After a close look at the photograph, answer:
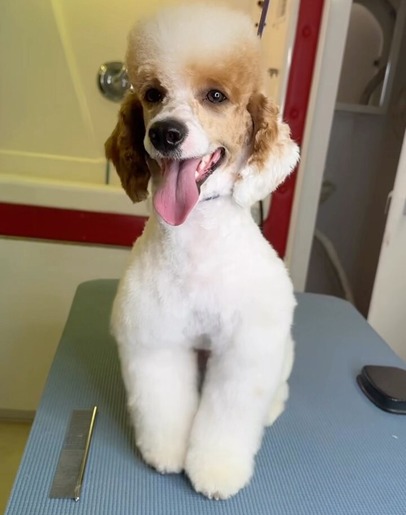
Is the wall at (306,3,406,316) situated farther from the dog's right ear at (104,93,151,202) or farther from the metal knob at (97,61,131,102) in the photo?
the dog's right ear at (104,93,151,202)

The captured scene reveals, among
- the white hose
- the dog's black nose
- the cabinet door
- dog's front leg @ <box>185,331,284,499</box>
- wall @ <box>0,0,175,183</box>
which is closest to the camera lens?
the dog's black nose

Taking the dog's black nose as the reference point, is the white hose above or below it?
below

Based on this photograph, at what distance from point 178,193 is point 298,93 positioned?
716mm

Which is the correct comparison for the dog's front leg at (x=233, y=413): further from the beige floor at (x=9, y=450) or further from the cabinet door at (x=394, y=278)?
the beige floor at (x=9, y=450)

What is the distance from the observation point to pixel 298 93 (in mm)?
1151

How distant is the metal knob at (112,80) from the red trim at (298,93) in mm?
494

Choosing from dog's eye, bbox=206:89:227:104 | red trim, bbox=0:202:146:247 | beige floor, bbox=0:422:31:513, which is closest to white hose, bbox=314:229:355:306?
red trim, bbox=0:202:146:247

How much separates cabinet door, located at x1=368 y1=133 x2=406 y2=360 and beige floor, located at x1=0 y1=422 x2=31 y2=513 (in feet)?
3.04

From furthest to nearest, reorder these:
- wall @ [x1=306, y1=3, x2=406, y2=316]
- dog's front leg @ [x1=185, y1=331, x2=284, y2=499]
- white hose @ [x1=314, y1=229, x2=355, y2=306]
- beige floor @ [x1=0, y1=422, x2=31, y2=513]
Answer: white hose @ [x1=314, y1=229, x2=355, y2=306], wall @ [x1=306, y1=3, x2=406, y2=316], beige floor @ [x1=0, y1=422, x2=31, y2=513], dog's front leg @ [x1=185, y1=331, x2=284, y2=499]

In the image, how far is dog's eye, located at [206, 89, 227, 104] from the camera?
1.73 feet

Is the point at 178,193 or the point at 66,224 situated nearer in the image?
the point at 178,193

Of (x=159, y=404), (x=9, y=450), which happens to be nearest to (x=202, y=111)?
(x=159, y=404)

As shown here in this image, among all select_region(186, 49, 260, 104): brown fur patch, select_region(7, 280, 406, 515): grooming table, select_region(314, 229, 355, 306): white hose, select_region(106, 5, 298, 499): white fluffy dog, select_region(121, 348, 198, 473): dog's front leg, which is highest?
select_region(186, 49, 260, 104): brown fur patch

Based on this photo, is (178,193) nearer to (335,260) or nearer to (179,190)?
(179,190)
